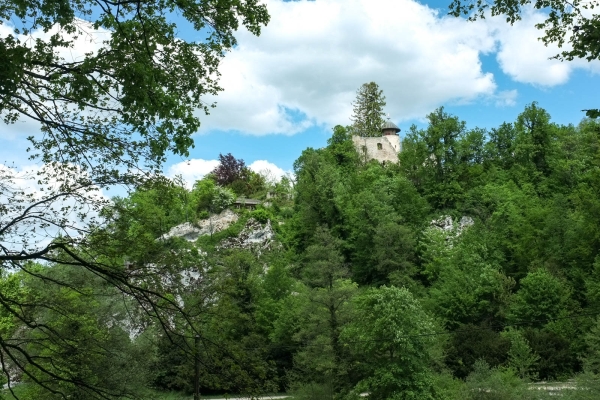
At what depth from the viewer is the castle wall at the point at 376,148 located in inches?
2164

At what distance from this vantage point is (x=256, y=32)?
6.04 metres

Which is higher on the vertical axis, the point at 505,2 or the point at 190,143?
the point at 505,2

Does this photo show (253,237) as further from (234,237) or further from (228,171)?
(228,171)

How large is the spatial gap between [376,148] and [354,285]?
3192 cm

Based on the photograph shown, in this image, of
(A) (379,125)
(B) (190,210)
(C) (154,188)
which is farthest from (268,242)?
(C) (154,188)

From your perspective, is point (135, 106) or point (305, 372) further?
point (305, 372)

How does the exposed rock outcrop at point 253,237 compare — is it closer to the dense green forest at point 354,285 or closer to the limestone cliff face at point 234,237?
the limestone cliff face at point 234,237

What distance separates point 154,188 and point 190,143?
3.47ft

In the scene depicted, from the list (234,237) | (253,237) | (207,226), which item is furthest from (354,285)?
(207,226)

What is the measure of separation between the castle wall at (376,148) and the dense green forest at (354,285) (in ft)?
7.66

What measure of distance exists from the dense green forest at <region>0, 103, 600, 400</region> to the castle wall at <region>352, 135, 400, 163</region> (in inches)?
91.9

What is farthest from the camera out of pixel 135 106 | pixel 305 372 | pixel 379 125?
pixel 379 125

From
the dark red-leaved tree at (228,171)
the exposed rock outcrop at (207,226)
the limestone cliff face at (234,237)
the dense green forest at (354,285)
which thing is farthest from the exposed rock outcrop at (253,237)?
the dark red-leaved tree at (228,171)

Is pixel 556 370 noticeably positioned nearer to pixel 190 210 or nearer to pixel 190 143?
pixel 190 143
